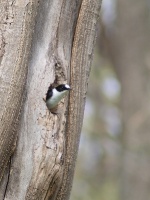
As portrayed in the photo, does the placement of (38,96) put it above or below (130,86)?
below

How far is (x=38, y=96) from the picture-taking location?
12.4ft

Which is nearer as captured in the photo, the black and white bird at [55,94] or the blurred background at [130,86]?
the black and white bird at [55,94]

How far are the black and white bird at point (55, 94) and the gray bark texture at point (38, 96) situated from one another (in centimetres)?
4

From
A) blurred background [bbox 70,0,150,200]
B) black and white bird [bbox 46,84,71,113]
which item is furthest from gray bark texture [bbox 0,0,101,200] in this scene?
blurred background [bbox 70,0,150,200]

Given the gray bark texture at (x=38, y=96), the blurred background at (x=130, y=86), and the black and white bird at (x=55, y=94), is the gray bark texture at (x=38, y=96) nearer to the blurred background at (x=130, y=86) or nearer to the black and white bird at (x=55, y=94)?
the black and white bird at (x=55, y=94)

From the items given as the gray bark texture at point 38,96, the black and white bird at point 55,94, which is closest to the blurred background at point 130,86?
the gray bark texture at point 38,96

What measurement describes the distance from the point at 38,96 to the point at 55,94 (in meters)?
0.10

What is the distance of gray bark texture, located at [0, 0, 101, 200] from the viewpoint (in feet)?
12.1

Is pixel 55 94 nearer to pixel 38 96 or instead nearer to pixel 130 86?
pixel 38 96

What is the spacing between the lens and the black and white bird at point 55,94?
3.73 m

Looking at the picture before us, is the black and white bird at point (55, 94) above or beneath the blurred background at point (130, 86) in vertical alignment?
beneath

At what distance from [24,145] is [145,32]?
6.24m

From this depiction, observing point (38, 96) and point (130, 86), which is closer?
point (38, 96)

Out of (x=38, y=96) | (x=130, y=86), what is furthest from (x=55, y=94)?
(x=130, y=86)
